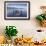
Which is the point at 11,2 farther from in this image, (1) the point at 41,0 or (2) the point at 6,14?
(1) the point at 41,0

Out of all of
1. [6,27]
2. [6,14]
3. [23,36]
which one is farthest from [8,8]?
[23,36]

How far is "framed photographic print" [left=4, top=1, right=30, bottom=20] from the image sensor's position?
3.31 meters

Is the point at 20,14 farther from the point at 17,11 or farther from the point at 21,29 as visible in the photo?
the point at 21,29

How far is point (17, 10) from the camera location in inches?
131

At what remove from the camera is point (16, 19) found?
332 cm

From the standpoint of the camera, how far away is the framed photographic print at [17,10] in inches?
130

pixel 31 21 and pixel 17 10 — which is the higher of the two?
pixel 17 10

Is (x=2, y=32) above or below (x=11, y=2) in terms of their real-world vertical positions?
below

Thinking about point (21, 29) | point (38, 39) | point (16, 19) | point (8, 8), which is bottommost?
point (38, 39)

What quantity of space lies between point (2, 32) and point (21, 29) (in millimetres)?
384

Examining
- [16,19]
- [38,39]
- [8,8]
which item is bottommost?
[38,39]

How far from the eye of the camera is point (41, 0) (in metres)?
3.33

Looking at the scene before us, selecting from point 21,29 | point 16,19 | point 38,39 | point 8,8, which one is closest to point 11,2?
Result: point 8,8

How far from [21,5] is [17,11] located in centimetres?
14
